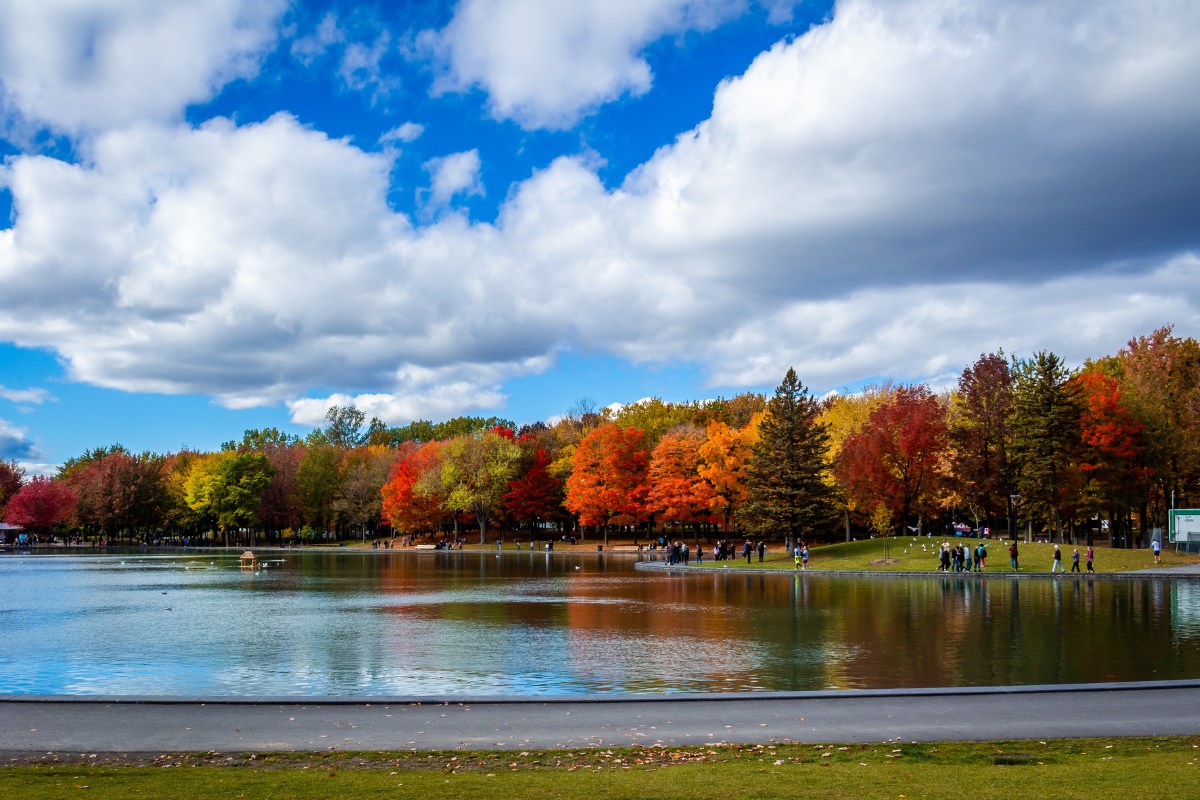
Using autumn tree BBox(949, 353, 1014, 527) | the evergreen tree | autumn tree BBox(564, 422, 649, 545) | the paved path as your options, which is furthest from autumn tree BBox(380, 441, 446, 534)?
the paved path

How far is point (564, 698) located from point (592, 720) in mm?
1468

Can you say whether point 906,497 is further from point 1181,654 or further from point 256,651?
point 256,651

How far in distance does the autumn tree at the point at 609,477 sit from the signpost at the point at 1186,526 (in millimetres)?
51244

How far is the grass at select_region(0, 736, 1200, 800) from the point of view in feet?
30.9

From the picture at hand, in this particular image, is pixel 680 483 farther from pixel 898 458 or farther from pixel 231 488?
pixel 231 488

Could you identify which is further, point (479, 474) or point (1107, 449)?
point (479, 474)

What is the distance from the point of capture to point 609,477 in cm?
10106

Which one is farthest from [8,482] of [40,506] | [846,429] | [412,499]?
[846,429]

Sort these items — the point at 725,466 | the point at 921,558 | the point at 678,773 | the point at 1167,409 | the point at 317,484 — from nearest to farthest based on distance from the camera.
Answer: the point at 678,773 → the point at 921,558 → the point at 1167,409 → the point at 725,466 → the point at 317,484

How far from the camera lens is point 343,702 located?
47.9 feet

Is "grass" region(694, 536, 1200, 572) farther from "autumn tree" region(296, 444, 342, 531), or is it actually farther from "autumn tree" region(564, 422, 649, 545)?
"autumn tree" region(296, 444, 342, 531)

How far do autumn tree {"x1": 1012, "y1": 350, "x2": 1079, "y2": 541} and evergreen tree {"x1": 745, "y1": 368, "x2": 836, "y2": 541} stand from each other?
12546 millimetres

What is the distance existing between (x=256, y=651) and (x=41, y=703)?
8.75 m

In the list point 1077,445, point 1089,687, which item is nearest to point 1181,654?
point 1089,687
